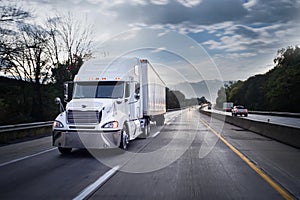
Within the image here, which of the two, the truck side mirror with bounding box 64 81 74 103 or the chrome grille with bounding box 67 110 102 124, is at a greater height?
the truck side mirror with bounding box 64 81 74 103

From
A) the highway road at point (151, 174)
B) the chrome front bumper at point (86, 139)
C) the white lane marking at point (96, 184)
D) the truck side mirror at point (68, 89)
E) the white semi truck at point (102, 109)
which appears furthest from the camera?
the truck side mirror at point (68, 89)

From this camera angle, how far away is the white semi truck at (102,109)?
11383 millimetres

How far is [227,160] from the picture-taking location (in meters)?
10.9

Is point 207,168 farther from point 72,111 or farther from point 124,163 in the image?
point 72,111

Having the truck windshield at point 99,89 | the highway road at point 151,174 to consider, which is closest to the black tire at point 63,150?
the highway road at point 151,174

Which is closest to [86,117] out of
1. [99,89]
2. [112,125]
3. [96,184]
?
[112,125]

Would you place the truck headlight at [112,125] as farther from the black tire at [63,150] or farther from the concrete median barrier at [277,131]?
the concrete median barrier at [277,131]

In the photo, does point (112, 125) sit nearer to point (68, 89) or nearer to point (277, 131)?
point (68, 89)

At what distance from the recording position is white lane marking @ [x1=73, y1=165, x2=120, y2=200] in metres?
6.54

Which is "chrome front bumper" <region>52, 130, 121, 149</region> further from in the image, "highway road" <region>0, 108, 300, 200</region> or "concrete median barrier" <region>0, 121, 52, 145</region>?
"concrete median barrier" <region>0, 121, 52, 145</region>

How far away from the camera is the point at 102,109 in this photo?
38.0 ft

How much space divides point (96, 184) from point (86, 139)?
3.97 metres

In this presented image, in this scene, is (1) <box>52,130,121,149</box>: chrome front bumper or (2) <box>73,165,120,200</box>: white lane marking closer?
(2) <box>73,165,120,200</box>: white lane marking

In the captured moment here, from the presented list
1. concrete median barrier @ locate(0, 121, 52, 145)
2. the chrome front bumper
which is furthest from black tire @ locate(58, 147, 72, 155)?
concrete median barrier @ locate(0, 121, 52, 145)
